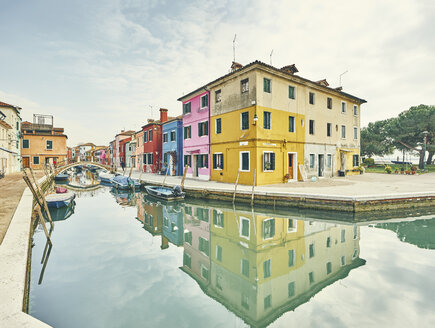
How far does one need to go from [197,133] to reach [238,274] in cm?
1855

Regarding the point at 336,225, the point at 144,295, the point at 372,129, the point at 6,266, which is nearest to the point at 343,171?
the point at 336,225

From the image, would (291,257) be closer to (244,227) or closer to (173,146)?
(244,227)

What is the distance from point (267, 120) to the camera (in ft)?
58.4

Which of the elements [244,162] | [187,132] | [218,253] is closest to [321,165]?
[244,162]

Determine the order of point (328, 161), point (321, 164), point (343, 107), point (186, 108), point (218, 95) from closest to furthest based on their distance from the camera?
point (218, 95) → point (321, 164) → point (328, 161) → point (343, 107) → point (186, 108)

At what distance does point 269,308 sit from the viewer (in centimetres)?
472

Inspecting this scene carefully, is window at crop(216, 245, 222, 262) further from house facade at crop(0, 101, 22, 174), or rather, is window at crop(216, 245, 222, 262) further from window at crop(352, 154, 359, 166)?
house facade at crop(0, 101, 22, 174)

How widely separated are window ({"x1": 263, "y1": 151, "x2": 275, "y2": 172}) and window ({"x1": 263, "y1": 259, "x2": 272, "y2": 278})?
424 inches

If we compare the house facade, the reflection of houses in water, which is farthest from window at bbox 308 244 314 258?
the house facade

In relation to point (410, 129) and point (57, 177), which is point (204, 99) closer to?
point (57, 177)

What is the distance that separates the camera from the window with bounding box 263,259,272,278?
624 cm

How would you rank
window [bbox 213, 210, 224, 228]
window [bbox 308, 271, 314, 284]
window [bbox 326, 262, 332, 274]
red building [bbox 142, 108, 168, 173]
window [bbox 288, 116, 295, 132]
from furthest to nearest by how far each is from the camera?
red building [bbox 142, 108, 168, 173] < window [bbox 288, 116, 295, 132] < window [bbox 213, 210, 224, 228] < window [bbox 326, 262, 332, 274] < window [bbox 308, 271, 314, 284]

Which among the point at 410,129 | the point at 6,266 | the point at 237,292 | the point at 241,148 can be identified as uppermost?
the point at 410,129

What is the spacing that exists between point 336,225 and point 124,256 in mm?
9282
